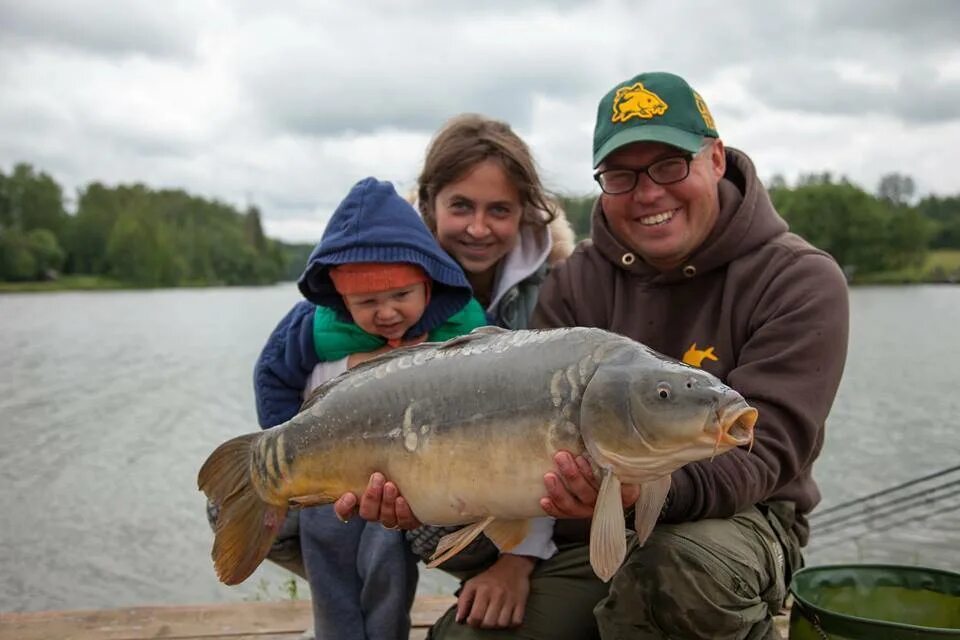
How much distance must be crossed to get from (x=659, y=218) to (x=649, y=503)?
107cm

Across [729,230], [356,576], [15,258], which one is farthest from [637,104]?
[15,258]

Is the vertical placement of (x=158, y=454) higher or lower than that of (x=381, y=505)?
lower

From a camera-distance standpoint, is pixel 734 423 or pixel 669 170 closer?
pixel 734 423

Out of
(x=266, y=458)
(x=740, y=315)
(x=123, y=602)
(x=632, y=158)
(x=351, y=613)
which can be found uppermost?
(x=632, y=158)

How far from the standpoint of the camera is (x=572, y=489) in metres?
2.03

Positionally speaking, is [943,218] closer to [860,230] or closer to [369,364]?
[860,230]

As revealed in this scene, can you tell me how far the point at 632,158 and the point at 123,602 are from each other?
5.38m

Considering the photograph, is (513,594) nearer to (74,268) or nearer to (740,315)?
(740,315)

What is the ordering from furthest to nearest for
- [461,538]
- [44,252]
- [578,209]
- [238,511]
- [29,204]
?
[29,204]
[44,252]
[578,209]
[238,511]
[461,538]

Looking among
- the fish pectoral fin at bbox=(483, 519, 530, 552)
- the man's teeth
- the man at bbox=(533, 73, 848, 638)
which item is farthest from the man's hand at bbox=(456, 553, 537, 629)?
the man's teeth

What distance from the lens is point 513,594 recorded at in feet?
9.34

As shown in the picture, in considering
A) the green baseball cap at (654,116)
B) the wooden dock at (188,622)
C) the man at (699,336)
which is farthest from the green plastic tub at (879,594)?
the green baseball cap at (654,116)

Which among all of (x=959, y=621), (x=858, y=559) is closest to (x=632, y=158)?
(x=959, y=621)

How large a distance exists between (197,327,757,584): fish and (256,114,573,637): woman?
1.79ft
